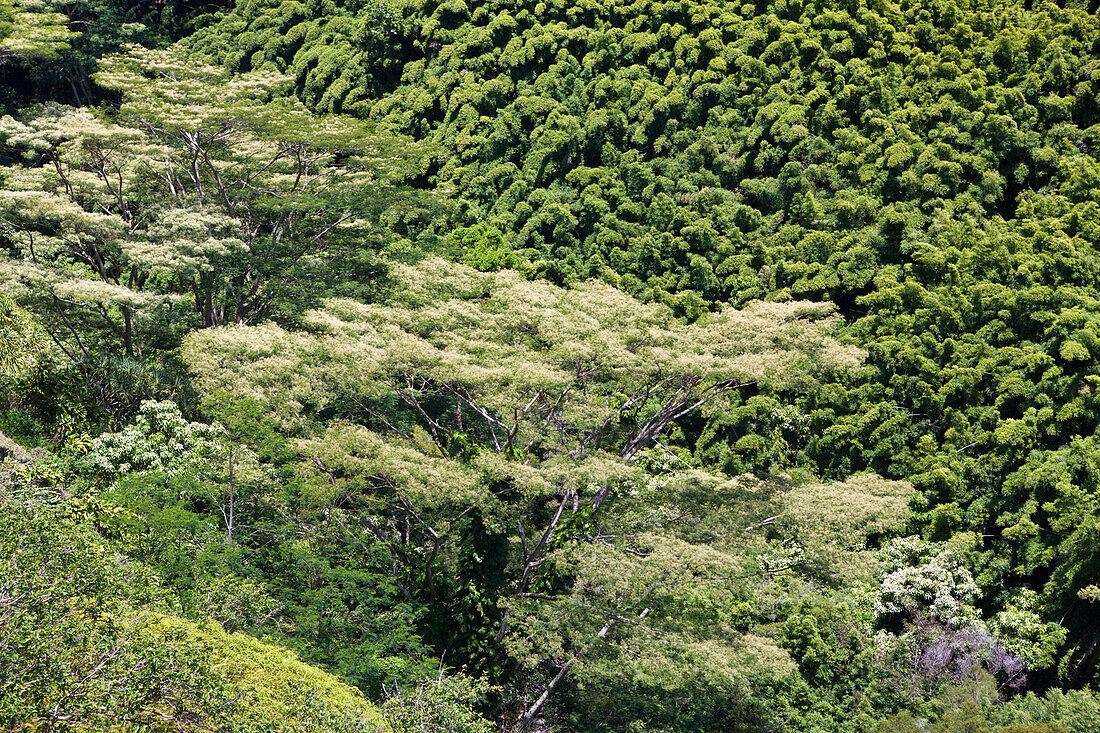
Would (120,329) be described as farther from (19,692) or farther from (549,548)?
(19,692)

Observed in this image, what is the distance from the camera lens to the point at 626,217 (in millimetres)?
24203

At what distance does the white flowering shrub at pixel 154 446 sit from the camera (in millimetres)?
Answer: 13516

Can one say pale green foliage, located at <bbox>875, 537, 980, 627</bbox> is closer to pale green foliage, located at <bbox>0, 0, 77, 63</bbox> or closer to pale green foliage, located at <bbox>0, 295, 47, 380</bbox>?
pale green foliage, located at <bbox>0, 295, 47, 380</bbox>

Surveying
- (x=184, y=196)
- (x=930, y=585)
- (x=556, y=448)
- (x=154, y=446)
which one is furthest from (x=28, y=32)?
(x=930, y=585)

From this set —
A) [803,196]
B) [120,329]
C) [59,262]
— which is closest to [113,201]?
[59,262]

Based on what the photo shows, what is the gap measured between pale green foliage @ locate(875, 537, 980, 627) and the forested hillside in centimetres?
7

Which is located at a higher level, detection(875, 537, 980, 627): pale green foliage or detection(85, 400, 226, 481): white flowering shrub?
detection(85, 400, 226, 481): white flowering shrub

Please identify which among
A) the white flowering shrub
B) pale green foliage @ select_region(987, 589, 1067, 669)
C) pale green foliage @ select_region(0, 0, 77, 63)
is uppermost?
pale green foliage @ select_region(0, 0, 77, 63)

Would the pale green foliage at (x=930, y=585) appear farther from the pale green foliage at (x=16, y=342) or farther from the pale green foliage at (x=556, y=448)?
the pale green foliage at (x=16, y=342)

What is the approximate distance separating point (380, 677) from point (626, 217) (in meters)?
15.0

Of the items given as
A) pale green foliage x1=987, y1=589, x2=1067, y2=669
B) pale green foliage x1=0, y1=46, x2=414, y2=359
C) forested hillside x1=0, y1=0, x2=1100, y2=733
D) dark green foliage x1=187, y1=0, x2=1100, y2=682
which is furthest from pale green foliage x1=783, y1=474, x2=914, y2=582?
pale green foliage x1=0, y1=46, x2=414, y2=359

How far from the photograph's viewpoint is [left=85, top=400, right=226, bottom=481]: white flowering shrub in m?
13.5

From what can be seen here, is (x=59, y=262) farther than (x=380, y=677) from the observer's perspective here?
Yes

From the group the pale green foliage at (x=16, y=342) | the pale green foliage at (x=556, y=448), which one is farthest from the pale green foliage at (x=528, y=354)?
the pale green foliage at (x=16, y=342)
